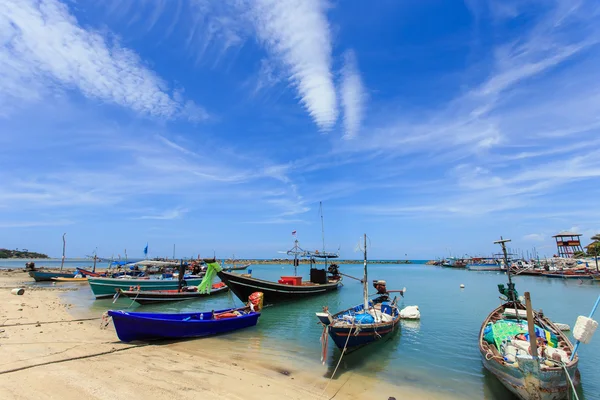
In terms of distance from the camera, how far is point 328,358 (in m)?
12.6

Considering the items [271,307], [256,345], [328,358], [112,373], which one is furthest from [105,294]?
[328,358]

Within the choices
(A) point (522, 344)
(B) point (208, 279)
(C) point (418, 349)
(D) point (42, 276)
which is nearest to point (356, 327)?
(C) point (418, 349)

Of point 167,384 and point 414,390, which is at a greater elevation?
point 167,384

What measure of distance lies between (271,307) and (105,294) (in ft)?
52.4

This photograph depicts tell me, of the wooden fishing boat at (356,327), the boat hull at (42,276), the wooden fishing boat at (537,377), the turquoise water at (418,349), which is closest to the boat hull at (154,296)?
the turquoise water at (418,349)

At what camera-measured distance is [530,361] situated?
775 centimetres

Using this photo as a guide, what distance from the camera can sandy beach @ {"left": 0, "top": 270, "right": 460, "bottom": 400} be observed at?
8078 millimetres

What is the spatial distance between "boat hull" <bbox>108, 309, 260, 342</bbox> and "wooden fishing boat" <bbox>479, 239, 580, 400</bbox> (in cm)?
1202

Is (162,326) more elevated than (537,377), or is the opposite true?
(162,326)

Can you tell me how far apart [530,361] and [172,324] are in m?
13.4

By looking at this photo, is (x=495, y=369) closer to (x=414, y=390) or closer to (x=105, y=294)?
(x=414, y=390)

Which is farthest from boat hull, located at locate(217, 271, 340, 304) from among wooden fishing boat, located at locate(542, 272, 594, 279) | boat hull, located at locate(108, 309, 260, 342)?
wooden fishing boat, located at locate(542, 272, 594, 279)

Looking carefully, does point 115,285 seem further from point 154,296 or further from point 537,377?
point 537,377

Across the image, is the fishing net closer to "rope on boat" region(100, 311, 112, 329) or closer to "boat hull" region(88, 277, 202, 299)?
"rope on boat" region(100, 311, 112, 329)
